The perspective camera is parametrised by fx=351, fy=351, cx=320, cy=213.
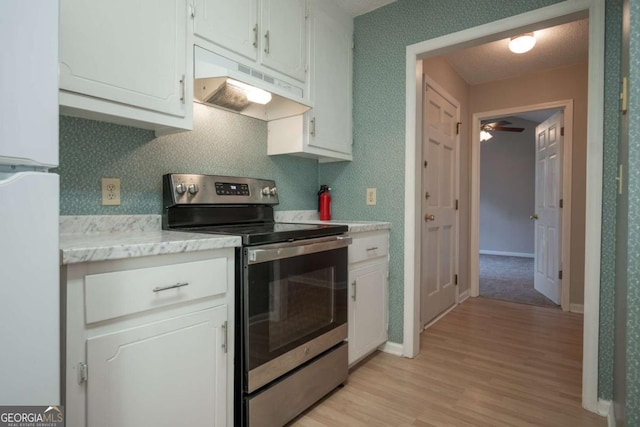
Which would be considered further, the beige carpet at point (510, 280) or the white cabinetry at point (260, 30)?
the beige carpet at point (510, 280)

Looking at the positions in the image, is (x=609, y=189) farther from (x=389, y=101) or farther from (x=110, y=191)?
(x=110, y=191)

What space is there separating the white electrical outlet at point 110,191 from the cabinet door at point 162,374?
681 mm

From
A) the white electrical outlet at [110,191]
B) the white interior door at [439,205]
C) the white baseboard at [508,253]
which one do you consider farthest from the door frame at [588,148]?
the white baseboard at [508,253]

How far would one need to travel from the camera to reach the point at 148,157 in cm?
166

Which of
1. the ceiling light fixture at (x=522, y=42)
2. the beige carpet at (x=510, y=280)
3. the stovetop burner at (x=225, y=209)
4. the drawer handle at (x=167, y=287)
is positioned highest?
the ceiling light fixture at (x=522, y=42)

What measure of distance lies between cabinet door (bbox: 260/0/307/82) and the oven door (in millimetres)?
1003

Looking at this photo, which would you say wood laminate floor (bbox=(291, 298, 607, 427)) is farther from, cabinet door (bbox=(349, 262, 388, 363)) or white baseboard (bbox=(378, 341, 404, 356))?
cabinet door (bbox=(349, 262, 388, 363))

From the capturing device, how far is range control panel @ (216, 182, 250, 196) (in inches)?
72.9

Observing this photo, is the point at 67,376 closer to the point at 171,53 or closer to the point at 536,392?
the point at 171,53

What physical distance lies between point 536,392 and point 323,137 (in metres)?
1.91

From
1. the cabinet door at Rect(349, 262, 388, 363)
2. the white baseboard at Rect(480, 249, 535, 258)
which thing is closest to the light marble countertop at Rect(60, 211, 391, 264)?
the cabinet door at Rect(349, 262, 388, 363)

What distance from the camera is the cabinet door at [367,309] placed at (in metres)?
2.04

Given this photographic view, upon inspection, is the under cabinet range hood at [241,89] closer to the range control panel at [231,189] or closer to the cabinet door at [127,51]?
the cabinet door at [127,51]

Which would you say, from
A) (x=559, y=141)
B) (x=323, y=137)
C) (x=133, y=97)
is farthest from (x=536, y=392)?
(x=559, y=141)
